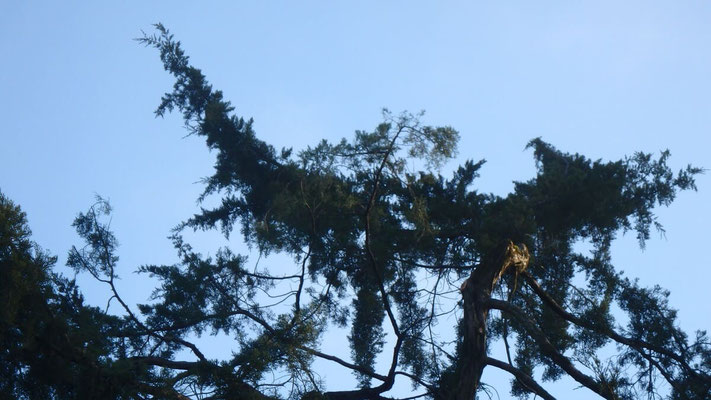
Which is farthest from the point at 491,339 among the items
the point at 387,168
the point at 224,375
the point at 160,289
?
the point at 224,375

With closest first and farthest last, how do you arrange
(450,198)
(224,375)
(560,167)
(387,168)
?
(224,375) < (387,168) < (450,198) < (560,167)

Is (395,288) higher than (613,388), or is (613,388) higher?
(395,288)

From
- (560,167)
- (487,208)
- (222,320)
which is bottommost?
(222,320)

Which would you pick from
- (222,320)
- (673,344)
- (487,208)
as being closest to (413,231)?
(487,208)

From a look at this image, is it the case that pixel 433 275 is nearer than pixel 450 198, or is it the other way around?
pixel 433 275

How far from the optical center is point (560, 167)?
44.2 feet

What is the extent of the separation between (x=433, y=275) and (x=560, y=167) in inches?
157

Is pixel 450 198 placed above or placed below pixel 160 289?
above

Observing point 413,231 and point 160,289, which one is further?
point 160,289

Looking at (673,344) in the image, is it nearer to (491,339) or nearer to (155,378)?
(491,339)

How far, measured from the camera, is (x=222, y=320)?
10.8 m

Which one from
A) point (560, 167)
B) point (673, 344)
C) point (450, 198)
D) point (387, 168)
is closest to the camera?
point (387, 168)

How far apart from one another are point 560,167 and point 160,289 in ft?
20.4

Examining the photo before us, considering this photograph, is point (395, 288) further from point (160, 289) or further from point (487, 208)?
point (160, 289)
